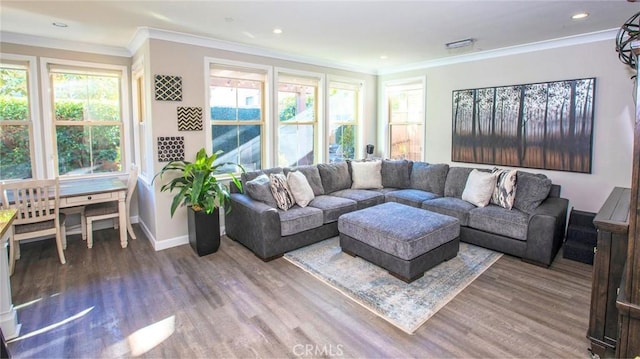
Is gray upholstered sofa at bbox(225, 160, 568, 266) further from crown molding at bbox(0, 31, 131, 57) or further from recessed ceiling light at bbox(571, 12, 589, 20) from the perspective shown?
crown molding at bbox(0, 31, 131, 57)

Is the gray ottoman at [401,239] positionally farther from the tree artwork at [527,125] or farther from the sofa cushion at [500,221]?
the tree artwork at [527,125]

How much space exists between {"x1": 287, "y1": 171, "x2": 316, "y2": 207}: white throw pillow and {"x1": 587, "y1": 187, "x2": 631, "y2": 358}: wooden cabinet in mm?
2927

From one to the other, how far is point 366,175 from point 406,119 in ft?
5.18

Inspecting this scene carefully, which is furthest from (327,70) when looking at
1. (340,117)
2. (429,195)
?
(429,195)

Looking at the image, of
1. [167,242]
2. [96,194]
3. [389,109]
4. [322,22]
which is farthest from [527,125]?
[96,194]

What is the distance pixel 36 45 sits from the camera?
4.23 m

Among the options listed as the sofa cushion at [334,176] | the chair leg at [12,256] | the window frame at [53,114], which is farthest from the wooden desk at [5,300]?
the sofa cushion at [334,176]

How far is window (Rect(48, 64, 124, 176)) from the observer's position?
14.9ft

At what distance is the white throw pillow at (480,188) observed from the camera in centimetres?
424

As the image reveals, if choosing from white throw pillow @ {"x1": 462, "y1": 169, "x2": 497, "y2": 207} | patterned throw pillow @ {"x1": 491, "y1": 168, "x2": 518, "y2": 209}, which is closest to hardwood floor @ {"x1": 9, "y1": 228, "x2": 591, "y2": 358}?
patterned throw pillow @ {"x1": 491, "y1": 168, "x2": 518, "y2": 209}

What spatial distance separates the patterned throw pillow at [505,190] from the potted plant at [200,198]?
10.8 ft

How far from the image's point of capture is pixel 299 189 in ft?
14.4

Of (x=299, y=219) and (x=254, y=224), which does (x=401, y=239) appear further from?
(x=254, y=224)

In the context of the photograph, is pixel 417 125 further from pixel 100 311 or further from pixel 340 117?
pixel 100 311
